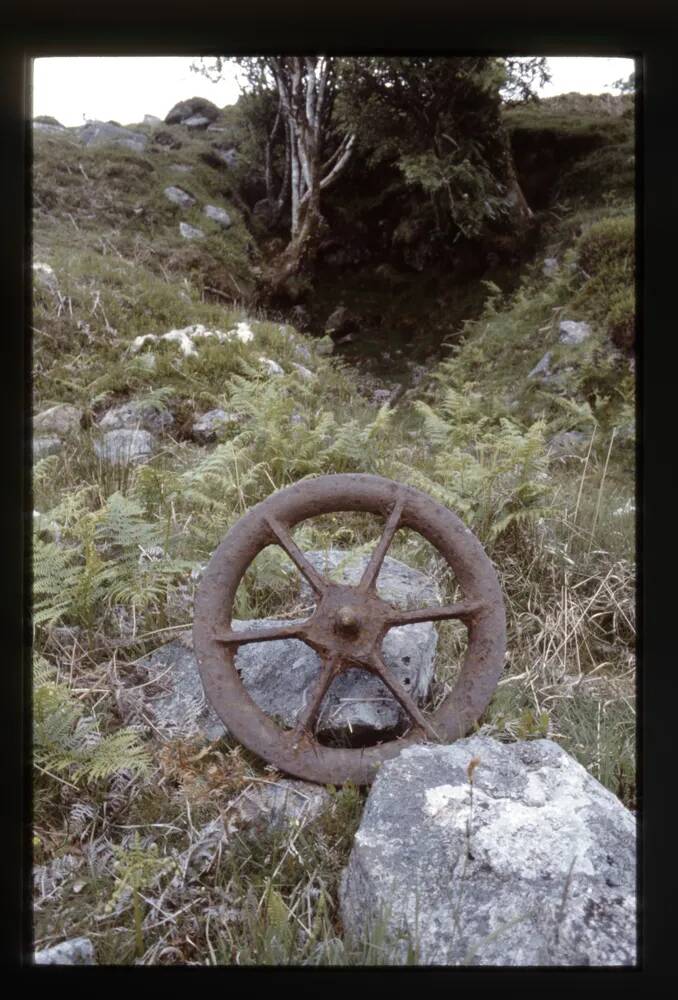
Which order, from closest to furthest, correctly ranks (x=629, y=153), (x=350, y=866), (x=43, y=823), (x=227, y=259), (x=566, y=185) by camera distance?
(x=350, y=866) < (x=43, y=823) < (x=629, y=153) < (x=566, y=185) < (x=227, y=259)

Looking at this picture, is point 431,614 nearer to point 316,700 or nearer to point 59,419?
point 316,700

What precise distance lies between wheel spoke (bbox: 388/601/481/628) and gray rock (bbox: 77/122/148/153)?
30.2ft

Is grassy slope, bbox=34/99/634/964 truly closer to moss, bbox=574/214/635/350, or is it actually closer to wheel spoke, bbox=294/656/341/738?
moss, bbox=574/214/635/350

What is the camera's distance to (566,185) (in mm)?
8555

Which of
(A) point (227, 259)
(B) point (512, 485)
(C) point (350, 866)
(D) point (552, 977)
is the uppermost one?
(A) point (227, 259)

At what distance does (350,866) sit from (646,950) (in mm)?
631

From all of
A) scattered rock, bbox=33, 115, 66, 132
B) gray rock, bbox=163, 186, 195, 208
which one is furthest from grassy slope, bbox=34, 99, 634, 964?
gray rock, bbox=163, 186, 195, 208

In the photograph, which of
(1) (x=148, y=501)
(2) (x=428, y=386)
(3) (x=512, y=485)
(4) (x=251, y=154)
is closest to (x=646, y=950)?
(3) (x=512, y=485)

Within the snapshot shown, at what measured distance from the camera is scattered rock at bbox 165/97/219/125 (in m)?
12.9

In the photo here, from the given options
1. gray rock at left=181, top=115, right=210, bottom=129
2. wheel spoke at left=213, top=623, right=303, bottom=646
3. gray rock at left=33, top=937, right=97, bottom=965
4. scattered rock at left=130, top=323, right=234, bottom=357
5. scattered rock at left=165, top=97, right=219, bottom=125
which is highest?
scattered rock at left=165, top=97, right=219, bottom=125

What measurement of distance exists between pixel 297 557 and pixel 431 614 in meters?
0.37

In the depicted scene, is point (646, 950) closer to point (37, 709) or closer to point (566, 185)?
point (37, 709)

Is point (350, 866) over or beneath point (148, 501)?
beneath

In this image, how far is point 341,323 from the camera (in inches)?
380
